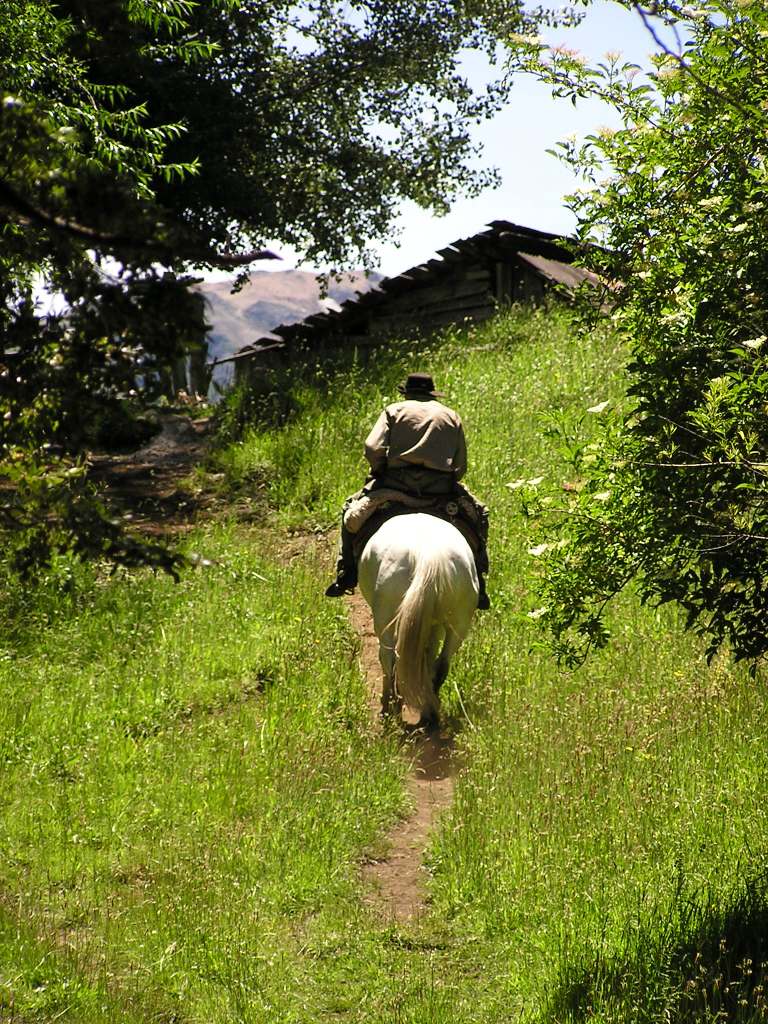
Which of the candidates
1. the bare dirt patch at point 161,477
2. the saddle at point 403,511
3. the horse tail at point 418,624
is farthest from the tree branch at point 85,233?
the bare dirt patch at point 161,477

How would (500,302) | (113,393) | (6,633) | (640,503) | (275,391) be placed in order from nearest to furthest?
(113,393), (640,503), (6,633), (275,391), (500,302)

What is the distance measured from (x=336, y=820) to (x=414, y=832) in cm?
58

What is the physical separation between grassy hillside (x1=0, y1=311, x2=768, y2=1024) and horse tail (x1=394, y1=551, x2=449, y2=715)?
561 mm

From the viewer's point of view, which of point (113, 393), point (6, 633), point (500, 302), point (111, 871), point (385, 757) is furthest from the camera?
point (500, 302)

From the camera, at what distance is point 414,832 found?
27.4ft

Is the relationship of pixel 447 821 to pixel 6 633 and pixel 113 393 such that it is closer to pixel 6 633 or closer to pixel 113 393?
pixel 113 393

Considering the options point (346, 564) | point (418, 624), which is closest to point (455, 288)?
point (346, 564)

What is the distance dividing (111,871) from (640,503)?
4.04m

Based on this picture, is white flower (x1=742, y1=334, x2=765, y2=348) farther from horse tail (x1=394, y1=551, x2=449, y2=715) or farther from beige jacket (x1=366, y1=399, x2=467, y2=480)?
beige jacket (x1=366, y1=399, x2=467, y2=480)

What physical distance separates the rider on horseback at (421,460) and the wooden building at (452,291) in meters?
11.6

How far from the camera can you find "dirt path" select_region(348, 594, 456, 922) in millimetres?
7355

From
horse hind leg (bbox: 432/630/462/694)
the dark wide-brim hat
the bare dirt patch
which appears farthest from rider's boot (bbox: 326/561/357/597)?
the bare dirt patch

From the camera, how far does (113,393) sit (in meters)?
3.64

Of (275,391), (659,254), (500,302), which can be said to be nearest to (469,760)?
(659,254)
